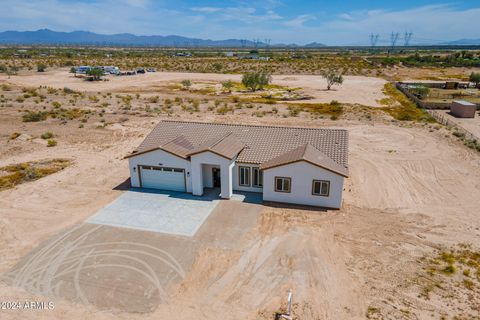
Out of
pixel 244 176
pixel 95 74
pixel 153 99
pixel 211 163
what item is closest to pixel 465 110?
pixel 244 176

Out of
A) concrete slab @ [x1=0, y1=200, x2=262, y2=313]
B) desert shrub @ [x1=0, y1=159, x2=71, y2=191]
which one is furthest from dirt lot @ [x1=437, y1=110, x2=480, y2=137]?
desert shrub @ [x1=0, y1=159, x2=71, y2=191]

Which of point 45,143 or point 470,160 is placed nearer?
point 470,160

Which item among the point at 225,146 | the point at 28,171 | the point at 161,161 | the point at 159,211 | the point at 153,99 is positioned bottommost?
the point at 159,211

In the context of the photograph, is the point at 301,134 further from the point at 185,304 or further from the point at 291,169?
the point at 185,304

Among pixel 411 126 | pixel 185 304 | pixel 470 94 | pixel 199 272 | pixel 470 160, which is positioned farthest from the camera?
pixel 470 94

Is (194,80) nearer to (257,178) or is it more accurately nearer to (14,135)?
(14,135)

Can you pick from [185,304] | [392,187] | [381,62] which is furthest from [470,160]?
[381,62]
